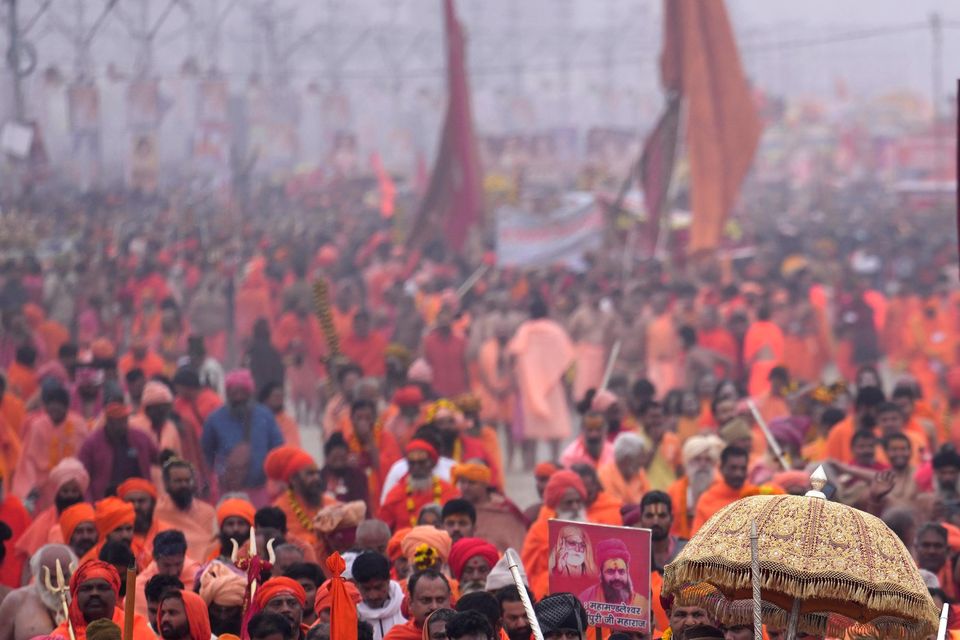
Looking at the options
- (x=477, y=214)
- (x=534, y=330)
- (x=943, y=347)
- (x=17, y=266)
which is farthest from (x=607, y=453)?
(x=477, y=214)

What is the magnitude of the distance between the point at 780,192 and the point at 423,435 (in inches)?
1802

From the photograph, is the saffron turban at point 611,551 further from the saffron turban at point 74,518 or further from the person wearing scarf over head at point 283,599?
the saffron turban at point 74,518

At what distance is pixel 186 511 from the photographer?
8766mm

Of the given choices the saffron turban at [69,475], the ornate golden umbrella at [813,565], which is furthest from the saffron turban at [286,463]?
the ornate golden umbrella at [813,565]

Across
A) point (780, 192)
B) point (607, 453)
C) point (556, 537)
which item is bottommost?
point (780, 192)

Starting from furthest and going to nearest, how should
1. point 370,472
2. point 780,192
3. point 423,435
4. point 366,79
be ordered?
1. point 366,79
2. point 780,192
3. point 370,472
4. point 423,435

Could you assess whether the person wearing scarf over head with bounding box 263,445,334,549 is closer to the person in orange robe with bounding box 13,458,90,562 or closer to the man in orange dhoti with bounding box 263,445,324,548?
the man in orange dhoti with bounding box 263,445,324,548

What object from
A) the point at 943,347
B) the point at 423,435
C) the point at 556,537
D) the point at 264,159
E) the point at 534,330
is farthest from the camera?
the point at 264,159

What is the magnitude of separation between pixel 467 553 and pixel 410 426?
3919mm

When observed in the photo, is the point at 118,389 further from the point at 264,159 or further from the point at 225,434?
the point at 264,159

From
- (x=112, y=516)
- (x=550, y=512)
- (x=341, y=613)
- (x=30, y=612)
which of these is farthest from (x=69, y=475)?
(x=341, y=613)

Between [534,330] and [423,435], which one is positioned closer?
[423,435]

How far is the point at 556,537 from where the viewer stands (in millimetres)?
6457

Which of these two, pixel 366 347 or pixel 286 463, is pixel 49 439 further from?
pixel 366 347
